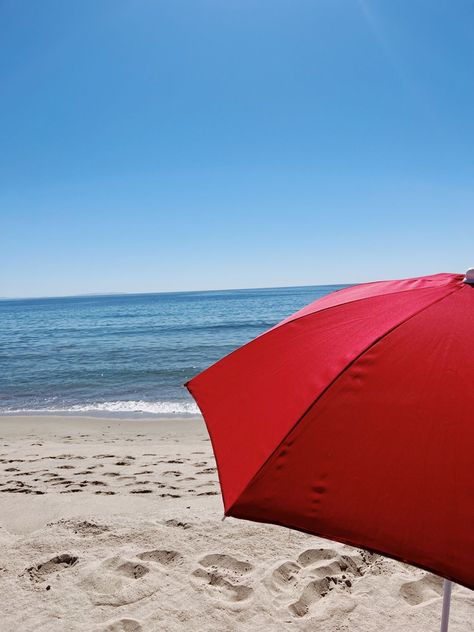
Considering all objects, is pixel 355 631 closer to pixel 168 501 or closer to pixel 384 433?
pixel 384 433

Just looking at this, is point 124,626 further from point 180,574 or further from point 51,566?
point 51,566

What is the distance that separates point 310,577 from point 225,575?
0.65 meters

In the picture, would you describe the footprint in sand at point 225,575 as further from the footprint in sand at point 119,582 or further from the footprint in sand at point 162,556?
the footprint in sand at point 119,582

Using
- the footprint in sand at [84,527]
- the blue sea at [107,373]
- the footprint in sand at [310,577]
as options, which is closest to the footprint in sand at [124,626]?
the footprint in sand at [310,577]

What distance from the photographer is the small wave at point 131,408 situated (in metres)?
11.6

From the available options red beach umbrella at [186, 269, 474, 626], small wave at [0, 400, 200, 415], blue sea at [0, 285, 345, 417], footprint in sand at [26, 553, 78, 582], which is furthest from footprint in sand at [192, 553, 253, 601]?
small wave at [0, 400, 200, 415]

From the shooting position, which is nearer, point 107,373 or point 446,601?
point 446,601

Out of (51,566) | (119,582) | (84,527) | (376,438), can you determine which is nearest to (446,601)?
(376,438)

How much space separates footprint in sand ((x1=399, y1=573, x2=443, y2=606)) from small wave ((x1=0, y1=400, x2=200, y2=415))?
8.23m

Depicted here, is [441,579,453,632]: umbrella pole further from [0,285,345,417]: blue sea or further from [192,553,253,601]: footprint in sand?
[0,285,345,417]: blue sea

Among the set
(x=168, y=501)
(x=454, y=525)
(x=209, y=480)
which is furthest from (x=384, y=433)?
(x=209, y=480)

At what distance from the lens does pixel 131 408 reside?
39.7ft

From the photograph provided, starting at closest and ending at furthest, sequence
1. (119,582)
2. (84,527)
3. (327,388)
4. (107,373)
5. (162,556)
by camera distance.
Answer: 1. (327,388)
2. (119,582)
3. (162,556)
4. (84,527)
5. (107,373)

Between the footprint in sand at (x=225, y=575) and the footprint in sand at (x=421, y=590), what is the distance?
114 cm
